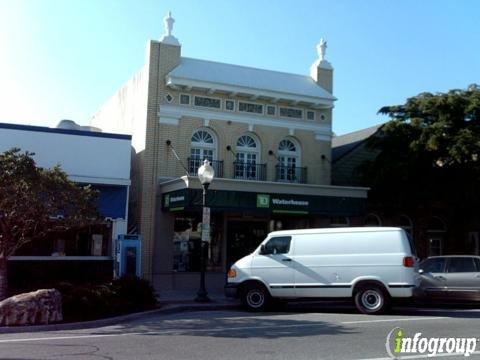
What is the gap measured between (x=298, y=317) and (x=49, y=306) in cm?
542

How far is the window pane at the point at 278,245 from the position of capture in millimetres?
15086

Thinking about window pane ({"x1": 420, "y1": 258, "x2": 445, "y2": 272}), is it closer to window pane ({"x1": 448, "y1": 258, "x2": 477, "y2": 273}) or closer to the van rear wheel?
window pane ({"x1": 448, "y1": 258, "x2": 477, "y2": 273})

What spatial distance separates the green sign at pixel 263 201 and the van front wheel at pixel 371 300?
233 inches

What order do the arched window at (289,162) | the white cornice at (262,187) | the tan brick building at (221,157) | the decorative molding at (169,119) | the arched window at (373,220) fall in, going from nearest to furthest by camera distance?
the white cornice at (262,187) → the tan brick building at (221,157) → the decorative molding at (169,119) → the arched window at (289,162) → the arched window at (373,220)

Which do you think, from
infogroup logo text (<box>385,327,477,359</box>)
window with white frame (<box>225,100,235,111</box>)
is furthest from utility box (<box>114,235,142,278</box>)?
infogroup logo text (<box>385,327,477,359</box>)

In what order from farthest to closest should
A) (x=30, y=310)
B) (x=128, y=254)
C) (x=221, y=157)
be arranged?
(x=221, y=157) < (x=128, y=254) < (x=30, y=310)

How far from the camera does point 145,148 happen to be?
20.6m

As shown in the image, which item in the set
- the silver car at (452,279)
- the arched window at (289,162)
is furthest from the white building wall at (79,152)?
the silver car at (452,279)

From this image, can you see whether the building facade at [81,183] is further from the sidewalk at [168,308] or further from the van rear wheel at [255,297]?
the van rear wheel at [255,297]

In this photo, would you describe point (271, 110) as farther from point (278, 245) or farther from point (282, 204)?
point (278, 245)

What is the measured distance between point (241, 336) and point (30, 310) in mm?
4281

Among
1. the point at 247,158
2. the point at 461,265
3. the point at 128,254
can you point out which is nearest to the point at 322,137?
the point at 247,158

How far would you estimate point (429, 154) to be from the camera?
856 inches

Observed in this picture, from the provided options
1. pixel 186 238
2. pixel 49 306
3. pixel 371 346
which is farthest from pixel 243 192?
pixel 371 346
